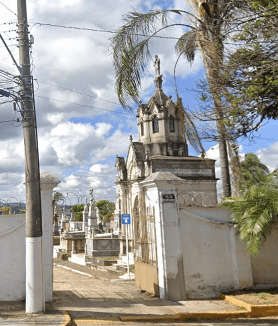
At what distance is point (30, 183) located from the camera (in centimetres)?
761

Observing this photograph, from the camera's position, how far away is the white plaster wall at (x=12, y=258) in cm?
825

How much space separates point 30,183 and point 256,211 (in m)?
5.15

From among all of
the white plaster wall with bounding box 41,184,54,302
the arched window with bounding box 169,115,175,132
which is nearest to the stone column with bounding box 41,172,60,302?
the white plaster wall with bounding box 41,184,54,302

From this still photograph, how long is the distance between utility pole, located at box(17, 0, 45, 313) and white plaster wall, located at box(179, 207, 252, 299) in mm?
3314

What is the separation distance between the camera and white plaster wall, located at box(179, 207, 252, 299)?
8719 millimetres

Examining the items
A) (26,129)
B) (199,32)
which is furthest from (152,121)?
(26,129)

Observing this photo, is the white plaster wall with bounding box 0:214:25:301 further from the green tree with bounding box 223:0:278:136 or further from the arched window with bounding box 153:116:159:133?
the arched window with bounding box 153:116:159:133

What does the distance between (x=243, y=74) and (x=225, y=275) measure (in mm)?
4968

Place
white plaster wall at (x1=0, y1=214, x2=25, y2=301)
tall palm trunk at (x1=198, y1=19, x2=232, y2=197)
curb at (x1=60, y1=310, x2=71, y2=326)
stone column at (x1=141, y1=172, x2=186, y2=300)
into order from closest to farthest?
curb at (x1=60, y1=310, x2=71, y2=326)
white plaster wall at (x1=0, y1=214, x2=25, y2=301)
stone column at (x1=141, y1=172, x2=186, y2=300)
tall palm trunk at (x1=198, y1=19, x2=232, y2=197)

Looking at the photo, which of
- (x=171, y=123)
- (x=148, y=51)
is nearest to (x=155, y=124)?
(x=171, y=123)

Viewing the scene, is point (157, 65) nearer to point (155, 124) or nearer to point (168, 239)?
point (155, 124)

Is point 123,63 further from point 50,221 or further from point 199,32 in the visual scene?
point 50,221

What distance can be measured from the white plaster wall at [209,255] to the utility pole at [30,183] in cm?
331

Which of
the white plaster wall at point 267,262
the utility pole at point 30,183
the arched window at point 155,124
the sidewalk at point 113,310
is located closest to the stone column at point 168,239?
the sidewalk at point 113,310
